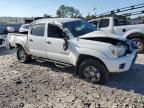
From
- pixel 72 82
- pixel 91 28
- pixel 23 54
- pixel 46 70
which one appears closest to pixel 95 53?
pixel 72 82

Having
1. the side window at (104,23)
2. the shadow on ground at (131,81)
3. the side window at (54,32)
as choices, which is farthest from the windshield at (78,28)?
the side window at (104,23)

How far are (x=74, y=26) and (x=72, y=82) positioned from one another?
70.6 inches

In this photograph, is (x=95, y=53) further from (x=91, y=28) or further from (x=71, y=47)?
(x=91, y=28)

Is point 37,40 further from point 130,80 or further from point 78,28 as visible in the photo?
point 130,80

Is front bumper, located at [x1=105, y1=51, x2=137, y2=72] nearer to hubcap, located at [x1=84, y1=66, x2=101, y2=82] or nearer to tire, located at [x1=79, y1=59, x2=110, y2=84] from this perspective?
tire, located at [x1=79, y1=59, x2=110, y2=84]

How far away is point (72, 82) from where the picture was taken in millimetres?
6828

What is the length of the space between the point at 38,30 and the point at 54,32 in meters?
0.90

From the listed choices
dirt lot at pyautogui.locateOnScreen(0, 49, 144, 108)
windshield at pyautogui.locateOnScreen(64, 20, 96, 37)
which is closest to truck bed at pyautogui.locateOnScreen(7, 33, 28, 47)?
dirt lot at pyautogui.locateOnScreen(0, 49, 144, 108)

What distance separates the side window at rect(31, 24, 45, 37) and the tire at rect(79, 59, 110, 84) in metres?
2.14

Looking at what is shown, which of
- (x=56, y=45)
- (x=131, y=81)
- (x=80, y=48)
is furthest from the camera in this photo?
(x=56, y=45)

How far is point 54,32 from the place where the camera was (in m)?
7.59

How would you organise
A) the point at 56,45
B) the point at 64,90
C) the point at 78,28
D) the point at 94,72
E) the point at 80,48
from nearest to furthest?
1. the point at 64,90
2. the point at 94,72
3. the point at 80,48
4. the point at 56,45
5. the point at 78,28

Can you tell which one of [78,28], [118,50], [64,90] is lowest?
[64,90]

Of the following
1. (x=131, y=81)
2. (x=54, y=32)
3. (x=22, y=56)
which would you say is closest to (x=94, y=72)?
(x=131, y=81)
